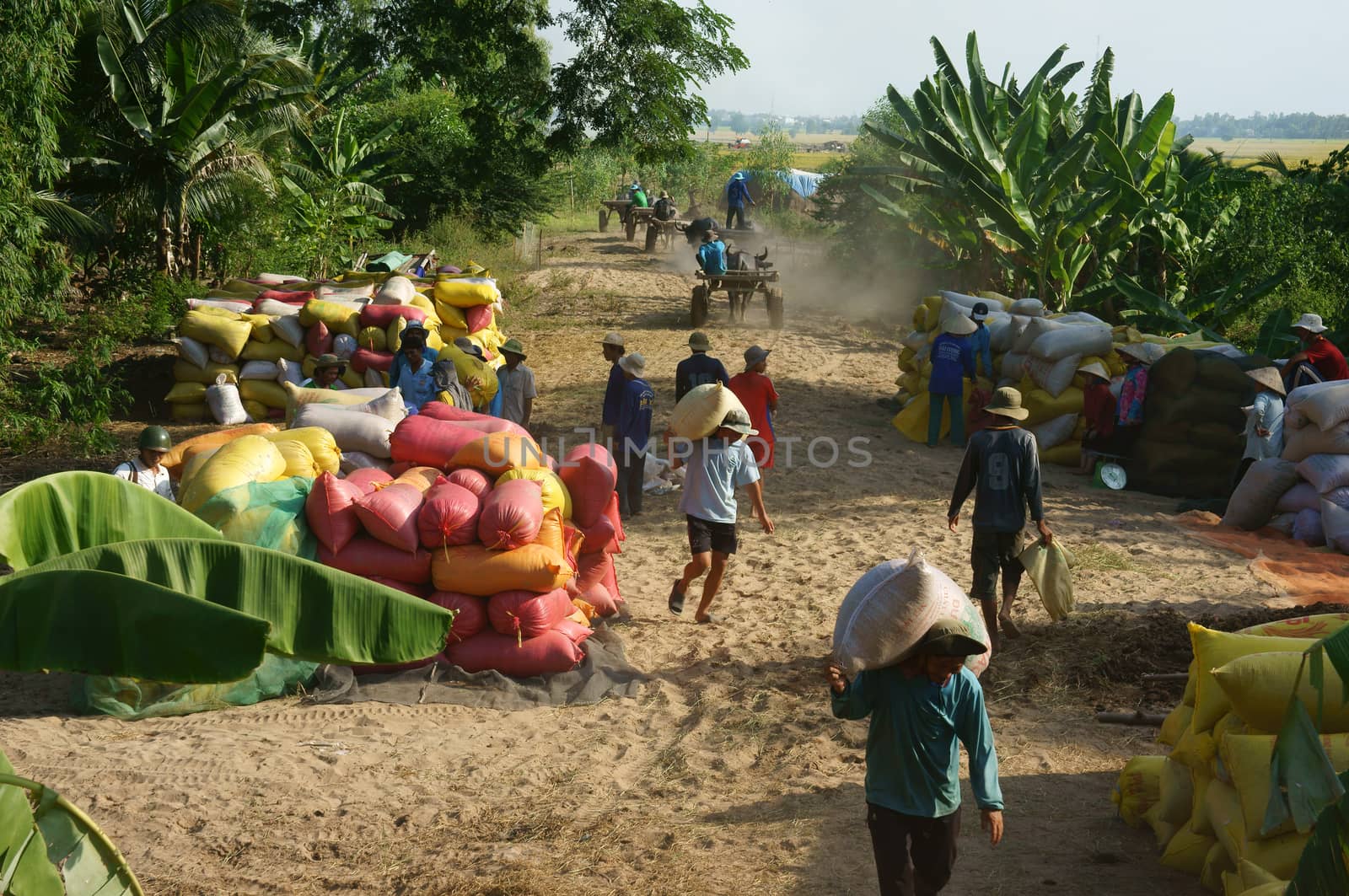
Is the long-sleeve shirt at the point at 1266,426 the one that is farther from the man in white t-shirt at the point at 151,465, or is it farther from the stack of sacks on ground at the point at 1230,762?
the man in white t-shirt at the point at 151,465

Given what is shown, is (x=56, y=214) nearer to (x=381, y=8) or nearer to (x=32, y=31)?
(x=32, y=31)

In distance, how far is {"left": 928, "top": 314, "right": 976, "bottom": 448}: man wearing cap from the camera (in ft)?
35.8

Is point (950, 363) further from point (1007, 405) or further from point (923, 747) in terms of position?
point (923, 747)

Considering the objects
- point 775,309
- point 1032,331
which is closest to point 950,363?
point 1032,331

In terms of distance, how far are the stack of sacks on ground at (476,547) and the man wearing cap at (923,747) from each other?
267 centimetres

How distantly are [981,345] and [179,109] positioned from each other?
1008cm

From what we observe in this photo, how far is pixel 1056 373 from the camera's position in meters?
10.6

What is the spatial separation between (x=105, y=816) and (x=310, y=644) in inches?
81.6

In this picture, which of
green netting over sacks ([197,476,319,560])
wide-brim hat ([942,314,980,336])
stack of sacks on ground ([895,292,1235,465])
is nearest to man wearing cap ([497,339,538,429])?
green netting over sacks ([197,476,319,560])

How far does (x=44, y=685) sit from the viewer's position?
5.88 m

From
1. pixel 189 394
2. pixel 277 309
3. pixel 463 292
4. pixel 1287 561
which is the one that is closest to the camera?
pixel 1287 561

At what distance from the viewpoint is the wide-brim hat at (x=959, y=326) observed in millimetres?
10852

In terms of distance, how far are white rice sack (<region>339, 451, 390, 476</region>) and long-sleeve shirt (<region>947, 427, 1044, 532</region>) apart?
11.3ft

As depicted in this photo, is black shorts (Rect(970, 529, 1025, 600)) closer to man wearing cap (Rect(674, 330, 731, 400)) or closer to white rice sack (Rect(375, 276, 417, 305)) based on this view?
man wearing cap (Rect(674, 330, 731, 400))
